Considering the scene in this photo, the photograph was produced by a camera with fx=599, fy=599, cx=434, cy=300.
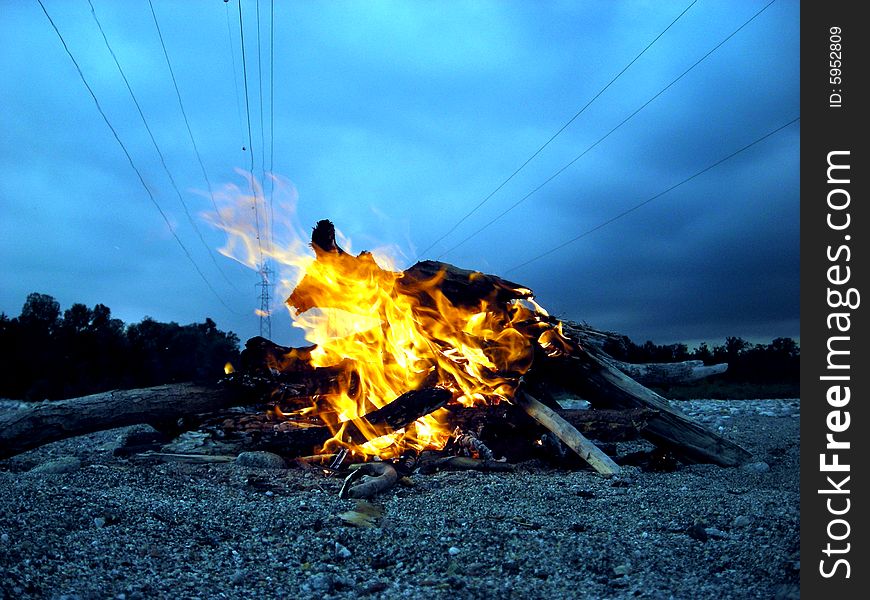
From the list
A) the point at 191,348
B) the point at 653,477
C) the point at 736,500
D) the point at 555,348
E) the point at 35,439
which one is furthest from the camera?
the point at 191,348

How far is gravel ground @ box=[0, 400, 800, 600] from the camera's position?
403 cm

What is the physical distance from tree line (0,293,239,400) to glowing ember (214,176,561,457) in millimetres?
15567

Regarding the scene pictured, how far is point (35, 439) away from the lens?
7652mm

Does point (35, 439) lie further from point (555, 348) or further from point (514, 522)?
point (555, 348)

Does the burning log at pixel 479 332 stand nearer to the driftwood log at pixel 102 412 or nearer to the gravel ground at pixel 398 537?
the gravel ground at pixel 398 537

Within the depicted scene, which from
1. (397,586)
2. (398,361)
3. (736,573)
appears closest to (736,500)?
(736,573)

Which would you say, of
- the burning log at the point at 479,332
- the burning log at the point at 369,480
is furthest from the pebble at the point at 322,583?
the burning log at the point at 479,332

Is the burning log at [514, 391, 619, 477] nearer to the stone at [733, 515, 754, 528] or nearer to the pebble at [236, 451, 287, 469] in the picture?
the stone at [733, 515, 754, 528]

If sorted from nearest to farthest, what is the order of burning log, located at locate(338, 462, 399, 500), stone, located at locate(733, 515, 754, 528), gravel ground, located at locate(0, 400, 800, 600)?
1. gravel ground, located at locate(0, 400, 800, 600)
2. stone, located at locate(733, 515, 754, 528)
3. burning log, located at locate(338, 462, 399, 500)

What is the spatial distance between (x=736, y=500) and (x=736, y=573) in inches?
70.8

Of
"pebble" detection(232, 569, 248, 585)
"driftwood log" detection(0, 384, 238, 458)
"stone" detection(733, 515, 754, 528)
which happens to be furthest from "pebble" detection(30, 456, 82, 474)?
"stone" detection(733, 515, 754, 528)

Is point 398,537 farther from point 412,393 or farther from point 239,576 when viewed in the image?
point 412,393

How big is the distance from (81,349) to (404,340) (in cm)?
2290

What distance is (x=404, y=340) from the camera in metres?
9.00
